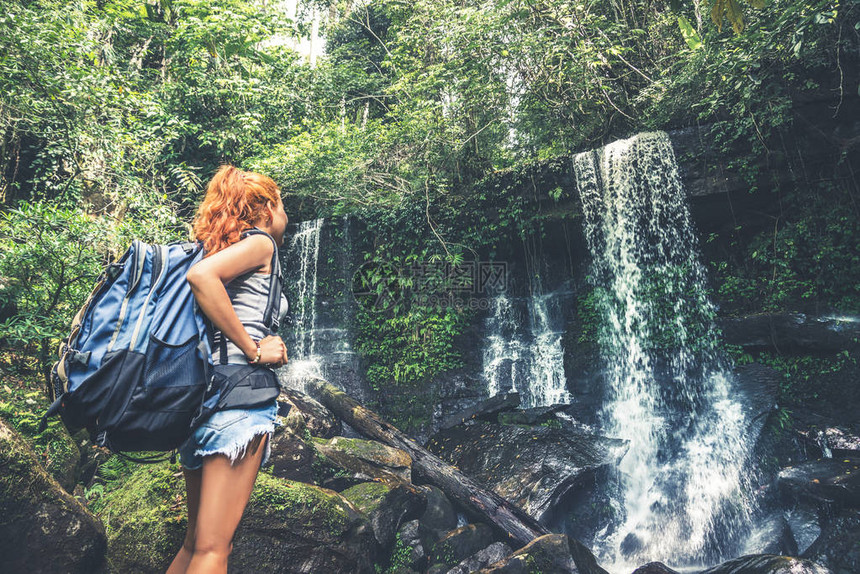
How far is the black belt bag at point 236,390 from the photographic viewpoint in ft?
4.89

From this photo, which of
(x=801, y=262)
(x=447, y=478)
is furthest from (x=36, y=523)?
(x=801, y=262)

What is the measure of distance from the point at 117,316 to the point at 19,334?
13.4 feet

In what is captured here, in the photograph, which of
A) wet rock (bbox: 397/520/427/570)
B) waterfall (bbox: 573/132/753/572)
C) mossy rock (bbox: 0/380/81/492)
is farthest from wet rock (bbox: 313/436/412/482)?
waterfall (bbox: 573/132/753/572)

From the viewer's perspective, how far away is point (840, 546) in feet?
14.7

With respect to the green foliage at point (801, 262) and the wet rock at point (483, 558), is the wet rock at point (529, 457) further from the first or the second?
the green foliage at point (801, 262)

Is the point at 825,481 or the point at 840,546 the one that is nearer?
the point at 840,546

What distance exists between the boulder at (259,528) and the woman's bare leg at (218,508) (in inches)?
82.7

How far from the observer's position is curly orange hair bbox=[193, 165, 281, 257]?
170 centimetres

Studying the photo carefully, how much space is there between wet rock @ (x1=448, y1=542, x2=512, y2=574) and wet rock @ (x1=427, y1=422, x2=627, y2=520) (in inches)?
40.7

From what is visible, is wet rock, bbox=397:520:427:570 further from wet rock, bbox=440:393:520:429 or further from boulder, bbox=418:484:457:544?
wet rock, bbox=440:393:520:429

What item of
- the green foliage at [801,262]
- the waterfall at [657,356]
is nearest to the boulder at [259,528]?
the waterfall at [657,356]

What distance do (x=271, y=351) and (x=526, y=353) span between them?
28.2 ft

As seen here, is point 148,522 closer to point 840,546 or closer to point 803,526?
point 840,546

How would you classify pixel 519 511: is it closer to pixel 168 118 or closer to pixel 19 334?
pixel 19 334
